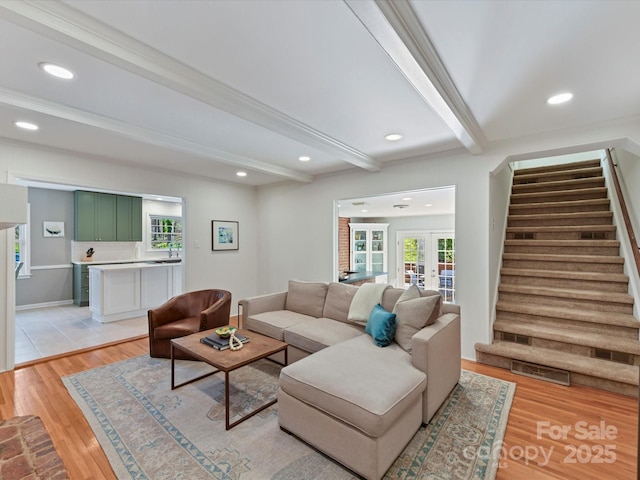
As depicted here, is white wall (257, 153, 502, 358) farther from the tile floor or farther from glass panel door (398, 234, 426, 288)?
glass panel door (398, 234, 426, 288)

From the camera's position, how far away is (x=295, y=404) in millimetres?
1941

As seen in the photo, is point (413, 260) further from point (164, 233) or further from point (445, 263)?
point (164, 233)

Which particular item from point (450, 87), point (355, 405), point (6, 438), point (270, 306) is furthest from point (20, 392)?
point (450, 87)

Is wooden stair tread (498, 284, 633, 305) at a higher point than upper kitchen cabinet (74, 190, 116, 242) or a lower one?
lower

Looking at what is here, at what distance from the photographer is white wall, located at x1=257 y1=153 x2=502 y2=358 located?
3.28m

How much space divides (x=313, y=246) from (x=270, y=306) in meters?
1.46

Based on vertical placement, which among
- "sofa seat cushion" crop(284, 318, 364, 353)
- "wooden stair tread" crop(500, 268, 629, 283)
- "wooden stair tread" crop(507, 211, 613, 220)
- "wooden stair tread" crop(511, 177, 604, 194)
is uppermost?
"wooden stair tread" crop(511, 177, 604, 194)

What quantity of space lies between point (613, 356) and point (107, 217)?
8.37 m

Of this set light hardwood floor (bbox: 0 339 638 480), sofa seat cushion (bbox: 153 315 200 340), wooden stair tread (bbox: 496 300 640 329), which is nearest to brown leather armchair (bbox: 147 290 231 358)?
sofa seat cushion (bbox: 153 315 200 340)

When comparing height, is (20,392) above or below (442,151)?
below

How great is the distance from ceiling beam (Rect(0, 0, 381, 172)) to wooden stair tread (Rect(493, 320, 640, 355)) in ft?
10.9

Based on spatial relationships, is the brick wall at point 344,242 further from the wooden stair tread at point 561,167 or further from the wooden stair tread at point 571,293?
the wooden stair tread at point 571,293

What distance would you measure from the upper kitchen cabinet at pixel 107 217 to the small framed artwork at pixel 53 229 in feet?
1.13

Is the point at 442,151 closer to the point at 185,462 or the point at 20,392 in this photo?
the point at 185,462
